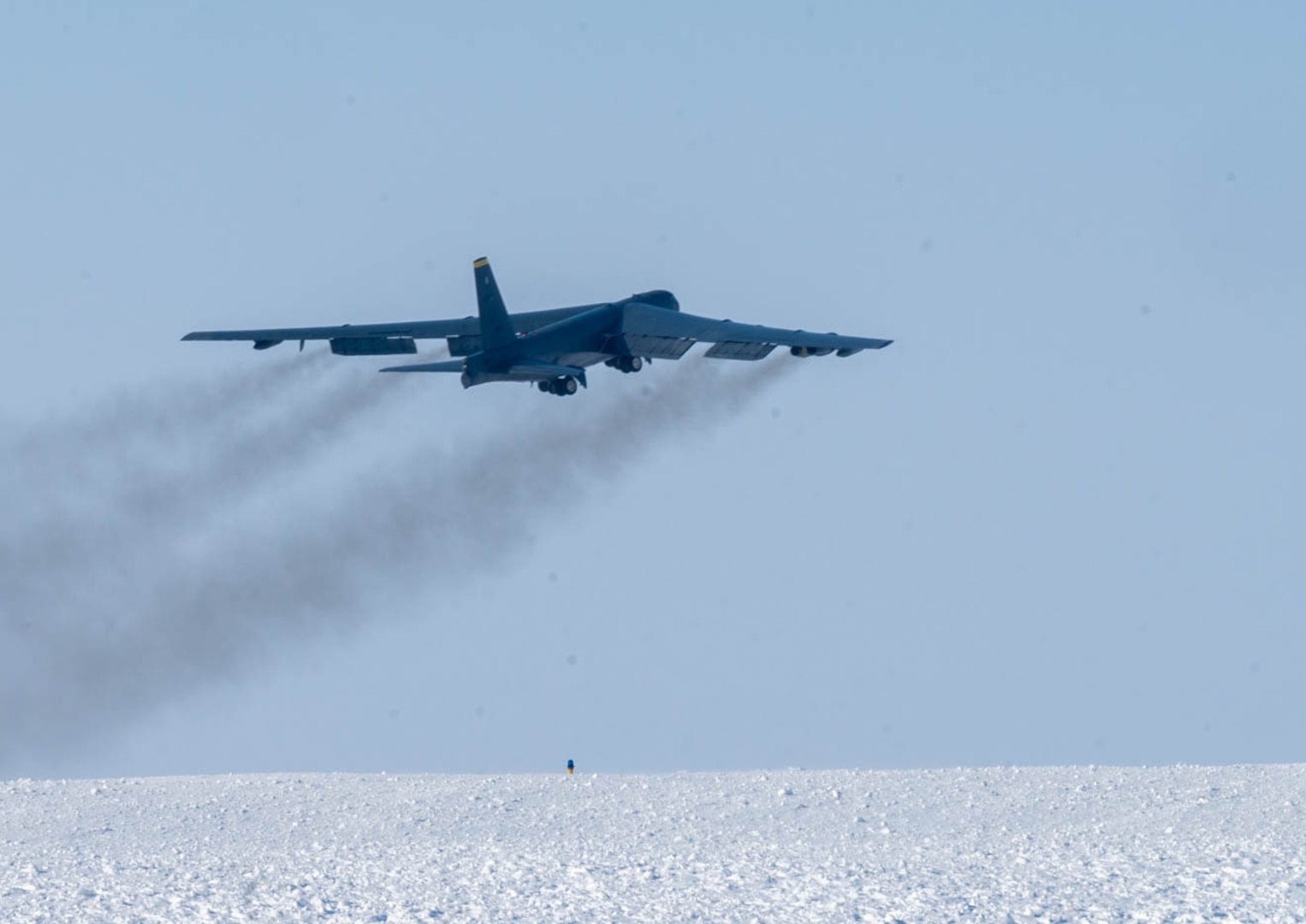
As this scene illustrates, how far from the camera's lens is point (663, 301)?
2012 inches

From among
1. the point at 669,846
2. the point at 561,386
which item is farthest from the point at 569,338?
the point at 669,846

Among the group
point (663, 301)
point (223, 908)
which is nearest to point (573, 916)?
point (223, 908)

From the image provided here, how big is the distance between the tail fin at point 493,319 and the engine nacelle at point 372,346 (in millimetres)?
2258

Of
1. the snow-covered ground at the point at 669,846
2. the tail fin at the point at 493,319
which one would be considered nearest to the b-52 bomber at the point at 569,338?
the tail fin at the point at 493,319

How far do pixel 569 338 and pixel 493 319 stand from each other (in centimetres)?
207

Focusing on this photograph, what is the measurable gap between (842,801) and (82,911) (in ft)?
49.8

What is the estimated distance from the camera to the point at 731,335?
4688 centimetres

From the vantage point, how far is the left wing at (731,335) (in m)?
46.9

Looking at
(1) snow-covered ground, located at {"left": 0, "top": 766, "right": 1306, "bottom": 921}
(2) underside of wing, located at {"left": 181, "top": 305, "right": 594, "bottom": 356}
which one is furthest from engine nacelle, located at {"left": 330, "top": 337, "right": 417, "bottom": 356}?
(1) snow-covered ground, located at {"left": 0, "top": 766, "right": 1306, "bottom": 921}

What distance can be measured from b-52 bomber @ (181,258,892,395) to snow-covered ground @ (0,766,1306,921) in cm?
1097

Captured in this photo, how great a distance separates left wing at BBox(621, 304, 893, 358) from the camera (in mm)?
46938

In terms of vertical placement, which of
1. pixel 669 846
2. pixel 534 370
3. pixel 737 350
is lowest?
pixel 669 846

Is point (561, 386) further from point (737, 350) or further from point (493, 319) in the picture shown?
point (737, 350)

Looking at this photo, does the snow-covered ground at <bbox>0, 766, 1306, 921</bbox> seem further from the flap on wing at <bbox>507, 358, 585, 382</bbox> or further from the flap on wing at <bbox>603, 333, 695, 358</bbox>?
the flap on wing at <bbox>603, 333, 695, 358</bbox>
